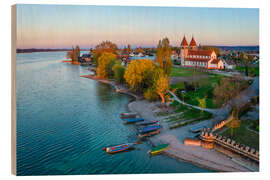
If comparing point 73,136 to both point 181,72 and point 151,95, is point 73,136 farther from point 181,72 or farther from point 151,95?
point 181,72

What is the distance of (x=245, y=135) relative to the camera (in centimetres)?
1038

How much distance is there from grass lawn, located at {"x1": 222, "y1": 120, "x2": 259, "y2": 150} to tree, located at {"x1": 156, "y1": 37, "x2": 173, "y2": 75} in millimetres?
6982

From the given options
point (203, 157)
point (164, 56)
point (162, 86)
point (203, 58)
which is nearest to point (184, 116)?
point (162, 86)

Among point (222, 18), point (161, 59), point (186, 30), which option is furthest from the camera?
point (161, 59)

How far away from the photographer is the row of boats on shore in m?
10.4

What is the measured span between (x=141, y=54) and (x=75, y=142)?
11.3m

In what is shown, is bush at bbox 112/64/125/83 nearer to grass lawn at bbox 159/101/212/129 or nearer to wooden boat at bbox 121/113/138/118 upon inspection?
wooden boat at bbox 121/113/138/118

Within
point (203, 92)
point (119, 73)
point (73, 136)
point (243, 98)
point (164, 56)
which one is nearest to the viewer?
point (73, 136)

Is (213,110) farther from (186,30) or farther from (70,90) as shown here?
(70,90)

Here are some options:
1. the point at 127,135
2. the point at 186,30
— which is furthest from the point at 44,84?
the point at 186,30

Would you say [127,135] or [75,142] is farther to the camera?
[127,135]

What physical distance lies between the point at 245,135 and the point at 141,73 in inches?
424

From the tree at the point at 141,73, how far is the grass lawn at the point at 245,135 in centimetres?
914

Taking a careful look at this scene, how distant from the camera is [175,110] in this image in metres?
15.0
